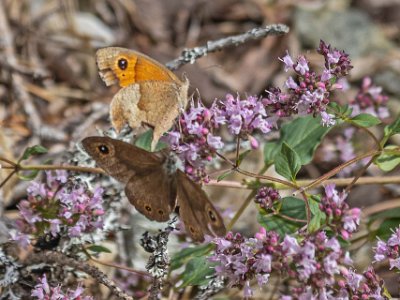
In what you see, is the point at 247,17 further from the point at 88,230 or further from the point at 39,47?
the point at 88,230

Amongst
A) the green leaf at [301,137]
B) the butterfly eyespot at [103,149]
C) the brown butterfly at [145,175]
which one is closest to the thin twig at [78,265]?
the brown butterfly at [145,175]

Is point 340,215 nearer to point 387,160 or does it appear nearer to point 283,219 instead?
point 283,219

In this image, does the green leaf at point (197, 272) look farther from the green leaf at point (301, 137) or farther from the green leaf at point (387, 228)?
the green leaf at point (387, 228)

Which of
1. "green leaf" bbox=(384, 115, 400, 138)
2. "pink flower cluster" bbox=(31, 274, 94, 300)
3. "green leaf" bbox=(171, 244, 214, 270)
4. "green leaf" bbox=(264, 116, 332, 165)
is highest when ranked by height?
"green leaf" bbox=(264, 116, 332, 165)

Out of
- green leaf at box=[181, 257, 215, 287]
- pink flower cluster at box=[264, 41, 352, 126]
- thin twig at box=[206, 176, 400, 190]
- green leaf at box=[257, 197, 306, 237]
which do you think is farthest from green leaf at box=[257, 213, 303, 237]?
pink flower cluster at box=[264, 41, 352, 126]

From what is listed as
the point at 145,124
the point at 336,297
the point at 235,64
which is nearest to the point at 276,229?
the point at 336,297

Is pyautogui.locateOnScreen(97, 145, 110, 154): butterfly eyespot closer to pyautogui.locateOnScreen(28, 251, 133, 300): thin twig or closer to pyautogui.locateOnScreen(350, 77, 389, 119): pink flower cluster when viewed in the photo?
pyautogui.locateOnScreen(28, 251, 133, 300): thin twig

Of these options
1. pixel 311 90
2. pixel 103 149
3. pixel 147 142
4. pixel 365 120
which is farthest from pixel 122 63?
pixel 365 120
